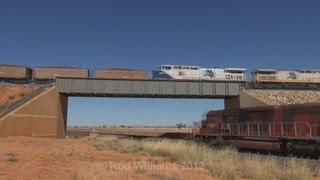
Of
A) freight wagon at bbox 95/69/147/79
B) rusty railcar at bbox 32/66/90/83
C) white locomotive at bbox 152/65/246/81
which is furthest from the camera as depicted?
white locomotive at bbox 152/65/246/81

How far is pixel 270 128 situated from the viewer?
2647 centimetres

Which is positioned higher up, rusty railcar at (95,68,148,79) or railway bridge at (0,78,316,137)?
rusty railcar at (95,68,148,79)

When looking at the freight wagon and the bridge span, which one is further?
the freight wagon

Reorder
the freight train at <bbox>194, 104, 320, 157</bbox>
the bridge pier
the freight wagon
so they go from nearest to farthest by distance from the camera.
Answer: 1. the freight train at <bbox>194, 104, 320, 157</bbox>
2. the bridge pier
3. the freight wagon

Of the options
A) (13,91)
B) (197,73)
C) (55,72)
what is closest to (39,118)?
(13,91)

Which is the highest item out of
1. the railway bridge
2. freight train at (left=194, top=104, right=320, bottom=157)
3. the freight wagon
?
the freight wagon

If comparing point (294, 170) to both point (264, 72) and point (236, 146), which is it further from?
point (264, 72)

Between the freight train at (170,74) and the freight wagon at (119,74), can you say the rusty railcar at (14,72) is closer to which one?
the freight train at (170,74)

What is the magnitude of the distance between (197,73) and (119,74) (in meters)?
12.3

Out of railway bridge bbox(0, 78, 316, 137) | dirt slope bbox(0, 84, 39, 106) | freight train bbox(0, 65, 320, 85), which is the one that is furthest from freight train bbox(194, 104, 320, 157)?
dirt slope bbox(0, 84, 39, 106)

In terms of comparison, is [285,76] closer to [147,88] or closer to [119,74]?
[147,88]

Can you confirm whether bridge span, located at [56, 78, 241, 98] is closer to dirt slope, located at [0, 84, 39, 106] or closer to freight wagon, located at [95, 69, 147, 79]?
freight wagon, located at [95, 69, 147, 79]

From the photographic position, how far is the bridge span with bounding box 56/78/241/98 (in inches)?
2096

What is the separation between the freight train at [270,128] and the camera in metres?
22.9
